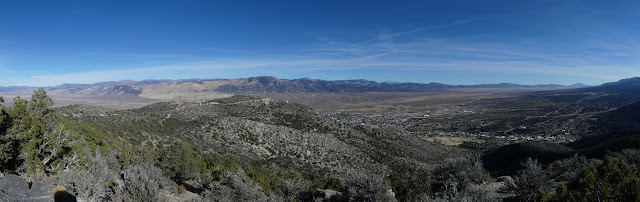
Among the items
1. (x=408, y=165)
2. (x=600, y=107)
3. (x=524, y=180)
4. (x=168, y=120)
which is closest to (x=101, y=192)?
(x=524, y=180)

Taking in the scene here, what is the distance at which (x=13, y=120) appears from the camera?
12.6m

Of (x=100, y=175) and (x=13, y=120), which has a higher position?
(x=13, y=120)

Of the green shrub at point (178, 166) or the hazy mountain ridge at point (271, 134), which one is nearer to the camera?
the green shrub at point (178, 166)

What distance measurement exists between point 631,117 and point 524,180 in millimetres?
128011

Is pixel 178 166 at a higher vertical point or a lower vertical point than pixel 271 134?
higher

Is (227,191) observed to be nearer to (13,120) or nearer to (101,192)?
(101,192)

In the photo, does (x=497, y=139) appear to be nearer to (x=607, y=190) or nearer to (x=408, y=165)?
(x=408, y=165)

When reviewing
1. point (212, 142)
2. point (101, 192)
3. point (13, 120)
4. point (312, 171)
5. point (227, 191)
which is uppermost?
point (13, 120)

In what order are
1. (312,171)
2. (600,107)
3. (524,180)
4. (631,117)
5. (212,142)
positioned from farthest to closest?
(600,107) → (631,117) → (212,142) → (312,171) → (524,180)

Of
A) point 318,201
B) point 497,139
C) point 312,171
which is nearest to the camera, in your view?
point 318,201

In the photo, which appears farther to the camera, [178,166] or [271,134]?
→ [271,134]

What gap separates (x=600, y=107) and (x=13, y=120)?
692 feet

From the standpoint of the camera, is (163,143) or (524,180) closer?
(524,180)

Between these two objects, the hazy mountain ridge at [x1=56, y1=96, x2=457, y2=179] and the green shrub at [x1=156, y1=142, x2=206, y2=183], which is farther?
the hazy mountain ridge at [x1=56, y1=96, x2=457, y2=179]
